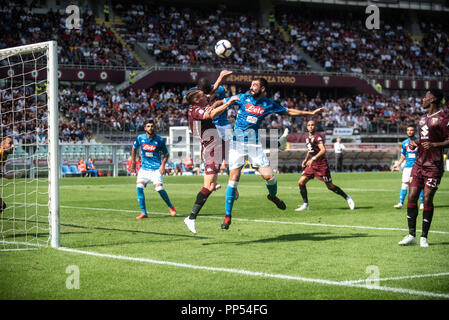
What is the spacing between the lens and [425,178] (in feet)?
29.0

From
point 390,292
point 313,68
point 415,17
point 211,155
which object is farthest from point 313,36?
point 390,292

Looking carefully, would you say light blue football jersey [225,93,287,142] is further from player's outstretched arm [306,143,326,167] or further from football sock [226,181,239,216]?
player's outstretched arm [306,143,326,167]

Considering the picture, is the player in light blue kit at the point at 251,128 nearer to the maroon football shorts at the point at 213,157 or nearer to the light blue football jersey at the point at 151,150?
the maroon football shorts at the point at 213,157

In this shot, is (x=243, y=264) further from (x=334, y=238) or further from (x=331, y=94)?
(x=331, y=94)

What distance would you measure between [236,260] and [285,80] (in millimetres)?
46652

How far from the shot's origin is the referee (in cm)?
4094

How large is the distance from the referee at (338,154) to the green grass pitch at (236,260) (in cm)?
2719

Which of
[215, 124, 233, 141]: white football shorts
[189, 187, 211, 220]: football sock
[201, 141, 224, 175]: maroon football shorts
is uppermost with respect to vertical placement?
[215, 124, 233, 141]: white football shorts

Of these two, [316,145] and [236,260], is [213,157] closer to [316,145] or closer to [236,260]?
[236,260]

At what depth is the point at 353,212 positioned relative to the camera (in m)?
14.4

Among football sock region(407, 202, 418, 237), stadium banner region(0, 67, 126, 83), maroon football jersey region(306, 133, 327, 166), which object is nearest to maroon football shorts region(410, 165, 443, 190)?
football sock region(407, 202, 418, 237)

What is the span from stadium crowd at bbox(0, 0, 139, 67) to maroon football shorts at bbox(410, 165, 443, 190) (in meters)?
39.7

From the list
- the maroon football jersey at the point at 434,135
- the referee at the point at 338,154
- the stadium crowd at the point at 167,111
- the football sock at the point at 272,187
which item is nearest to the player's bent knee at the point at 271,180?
the football sock at the point at 272,187
